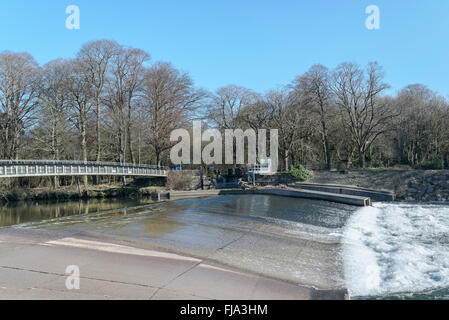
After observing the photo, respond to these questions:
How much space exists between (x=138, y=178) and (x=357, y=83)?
27741 mm

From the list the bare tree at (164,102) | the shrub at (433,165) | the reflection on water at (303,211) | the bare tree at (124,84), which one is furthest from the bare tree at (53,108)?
the shrub at (433,165)

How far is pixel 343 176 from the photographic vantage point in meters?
27.2

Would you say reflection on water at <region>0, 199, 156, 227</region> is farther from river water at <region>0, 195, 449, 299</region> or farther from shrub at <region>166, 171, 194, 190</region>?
river water at <region>0, 195, 449, 299</region>

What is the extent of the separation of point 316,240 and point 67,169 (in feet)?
79.3

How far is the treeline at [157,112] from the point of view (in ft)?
104

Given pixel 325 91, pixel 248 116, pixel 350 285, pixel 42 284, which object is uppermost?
pixel 325 91

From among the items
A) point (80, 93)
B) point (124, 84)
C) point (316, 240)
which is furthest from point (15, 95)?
point (316, 240)

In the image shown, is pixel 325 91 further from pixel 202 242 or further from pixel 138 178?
pixel 202 242

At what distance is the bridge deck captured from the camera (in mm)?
22438

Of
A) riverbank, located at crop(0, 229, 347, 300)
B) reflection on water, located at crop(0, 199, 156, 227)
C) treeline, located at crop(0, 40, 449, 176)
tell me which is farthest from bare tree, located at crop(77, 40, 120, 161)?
riverbank, located at crop(0, 229, 347, 300)

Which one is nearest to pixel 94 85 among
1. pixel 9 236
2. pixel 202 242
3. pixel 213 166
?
pixel 213 166

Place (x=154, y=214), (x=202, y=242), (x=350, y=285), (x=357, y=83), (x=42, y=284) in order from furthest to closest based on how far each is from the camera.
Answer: (x=357, y=83)
(x=154, y=214)
(x=202, y=242)
(x=350, y=285)
(x=42, y=284)

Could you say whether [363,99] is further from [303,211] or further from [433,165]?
[303,211]

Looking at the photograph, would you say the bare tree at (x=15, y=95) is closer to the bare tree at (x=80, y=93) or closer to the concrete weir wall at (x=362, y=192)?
the bare tree at (x=80, y=93)
